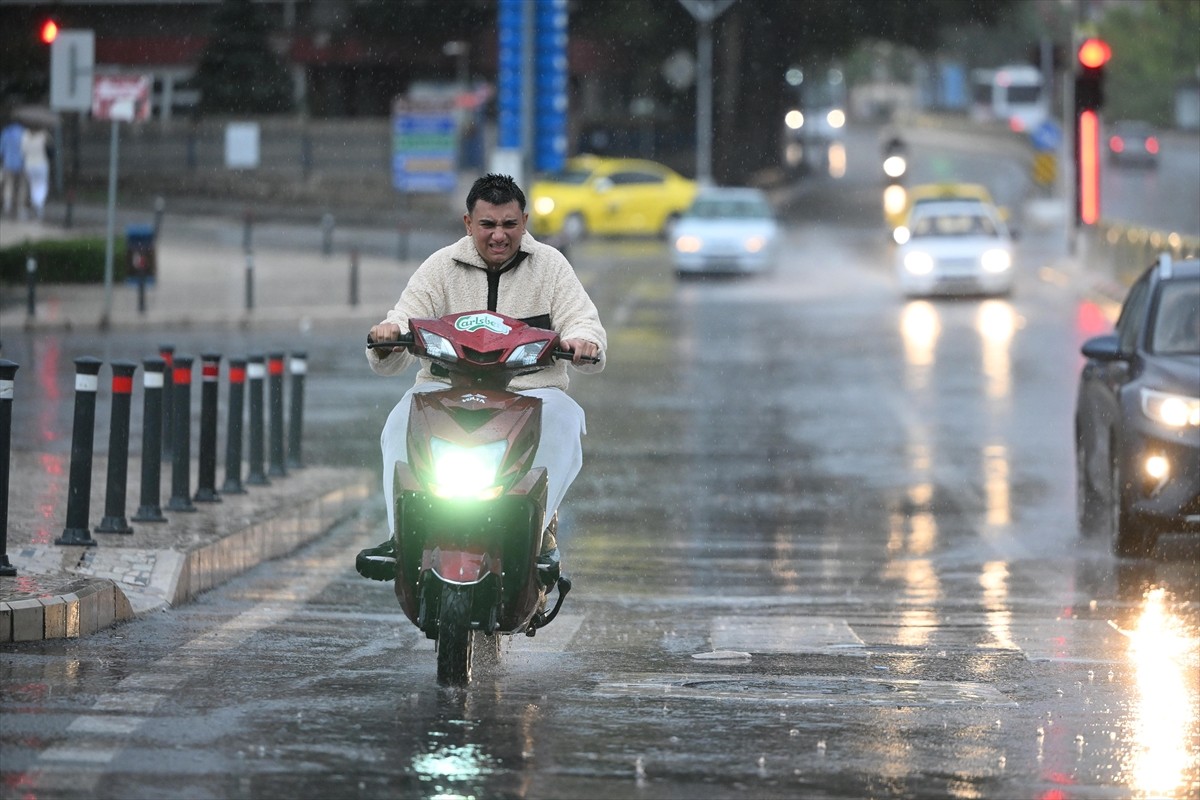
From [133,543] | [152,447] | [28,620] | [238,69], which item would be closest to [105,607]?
[28,620]

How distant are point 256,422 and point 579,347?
6.64 meters

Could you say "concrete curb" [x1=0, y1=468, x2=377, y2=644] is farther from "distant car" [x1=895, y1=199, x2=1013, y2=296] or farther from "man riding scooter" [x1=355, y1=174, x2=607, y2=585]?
"distant car" [x1=895, y1=199, x2=1013, y2=296]

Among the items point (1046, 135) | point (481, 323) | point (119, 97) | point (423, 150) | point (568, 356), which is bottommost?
point (568, 356)

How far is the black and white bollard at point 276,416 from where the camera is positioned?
46.2ft

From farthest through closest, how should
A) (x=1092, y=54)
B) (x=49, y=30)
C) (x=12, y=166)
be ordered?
(x=12, y=166)
(x=1092, y=54)
(x=49, y=30)

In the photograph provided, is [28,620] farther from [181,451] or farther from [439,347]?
[181,451]

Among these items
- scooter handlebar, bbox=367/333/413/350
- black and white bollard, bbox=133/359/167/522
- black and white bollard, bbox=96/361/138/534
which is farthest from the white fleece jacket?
black and white bollard, bbox=133/359/167/522

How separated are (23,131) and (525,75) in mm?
13867

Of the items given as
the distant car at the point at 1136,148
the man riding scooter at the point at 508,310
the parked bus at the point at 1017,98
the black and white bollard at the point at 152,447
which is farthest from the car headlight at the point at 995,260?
the parked bus at the point at 1017,98

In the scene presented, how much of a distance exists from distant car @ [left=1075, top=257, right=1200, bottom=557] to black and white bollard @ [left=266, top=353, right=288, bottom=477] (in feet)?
16.4

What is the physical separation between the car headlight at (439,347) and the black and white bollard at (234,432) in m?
5.98

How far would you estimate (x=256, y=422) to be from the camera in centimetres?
1367

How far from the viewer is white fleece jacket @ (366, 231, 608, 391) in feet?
25.3

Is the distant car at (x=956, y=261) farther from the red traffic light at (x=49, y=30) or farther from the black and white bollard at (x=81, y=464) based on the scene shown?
the black and white bollard at (x=81, y=464)
